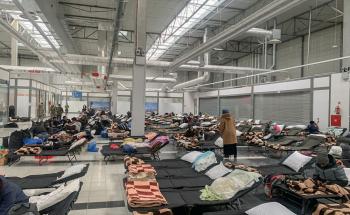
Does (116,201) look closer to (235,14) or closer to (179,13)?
(179,13)

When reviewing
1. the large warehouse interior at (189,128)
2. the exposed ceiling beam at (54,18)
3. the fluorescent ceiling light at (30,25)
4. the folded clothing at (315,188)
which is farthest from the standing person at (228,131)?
the fluorescent ceiling light at (30,25)

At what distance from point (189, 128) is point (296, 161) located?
662 cm

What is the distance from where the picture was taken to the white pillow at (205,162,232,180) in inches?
195

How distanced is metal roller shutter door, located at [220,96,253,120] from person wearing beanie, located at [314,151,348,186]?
1473cm

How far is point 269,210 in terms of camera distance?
3275 millimetres

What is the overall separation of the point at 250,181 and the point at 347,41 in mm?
8903

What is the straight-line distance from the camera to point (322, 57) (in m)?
15.7

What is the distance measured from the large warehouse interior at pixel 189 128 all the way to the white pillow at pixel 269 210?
2cm

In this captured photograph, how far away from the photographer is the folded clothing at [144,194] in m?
3.60

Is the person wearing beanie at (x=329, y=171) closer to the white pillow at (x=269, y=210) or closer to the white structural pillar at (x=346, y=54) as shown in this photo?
the white pillow at (x=269, y=210)

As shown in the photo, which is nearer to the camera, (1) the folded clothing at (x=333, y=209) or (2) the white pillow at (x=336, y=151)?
(1) the folded clothing at (x=333, y=209)

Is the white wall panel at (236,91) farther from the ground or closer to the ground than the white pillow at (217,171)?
farther from the ground

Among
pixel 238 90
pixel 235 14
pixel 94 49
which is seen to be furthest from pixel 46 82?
pixel 235 14

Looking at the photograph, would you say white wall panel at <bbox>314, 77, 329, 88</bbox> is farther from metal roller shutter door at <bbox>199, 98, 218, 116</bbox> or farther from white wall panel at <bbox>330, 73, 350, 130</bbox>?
metal roller shutter door at <bbox>199, 98, 218, 116</bbox>
